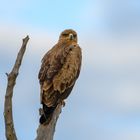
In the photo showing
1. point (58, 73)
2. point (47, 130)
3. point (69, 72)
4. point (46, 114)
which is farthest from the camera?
point (69, 72)

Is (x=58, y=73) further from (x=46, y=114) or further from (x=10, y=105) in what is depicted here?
(x=10, y=105)

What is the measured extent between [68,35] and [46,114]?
5256mm

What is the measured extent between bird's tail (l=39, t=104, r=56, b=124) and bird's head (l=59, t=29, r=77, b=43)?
4372 millimetres

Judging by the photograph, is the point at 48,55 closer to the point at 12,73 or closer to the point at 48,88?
the point at 48,88

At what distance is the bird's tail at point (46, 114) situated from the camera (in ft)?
26.4

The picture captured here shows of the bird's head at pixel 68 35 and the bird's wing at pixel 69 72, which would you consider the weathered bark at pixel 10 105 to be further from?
the bird's head at pixel 68 35

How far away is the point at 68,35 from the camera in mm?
13328

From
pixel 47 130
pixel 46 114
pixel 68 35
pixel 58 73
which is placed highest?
pixel 68 35

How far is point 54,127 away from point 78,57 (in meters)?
3.49

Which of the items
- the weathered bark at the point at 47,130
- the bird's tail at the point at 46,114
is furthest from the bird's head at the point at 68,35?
the weathered bark at the point at 47,130

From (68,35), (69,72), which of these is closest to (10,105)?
(69,72)

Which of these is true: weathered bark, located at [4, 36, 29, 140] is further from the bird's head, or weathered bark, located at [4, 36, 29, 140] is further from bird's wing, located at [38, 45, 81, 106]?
the bird's head

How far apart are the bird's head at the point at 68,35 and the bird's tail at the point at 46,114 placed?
14.3ft

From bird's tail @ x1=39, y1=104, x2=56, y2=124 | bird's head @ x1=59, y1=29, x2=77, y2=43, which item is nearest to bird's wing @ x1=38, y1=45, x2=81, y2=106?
bird's tail @ x1=39, y1=104, x2=56, y2=124
